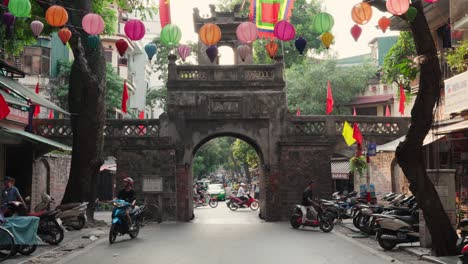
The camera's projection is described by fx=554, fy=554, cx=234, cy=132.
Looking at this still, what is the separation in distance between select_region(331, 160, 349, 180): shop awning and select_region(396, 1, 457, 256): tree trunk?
19.8 meters

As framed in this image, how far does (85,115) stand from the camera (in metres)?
17.2

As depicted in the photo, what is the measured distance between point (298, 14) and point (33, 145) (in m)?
31.4

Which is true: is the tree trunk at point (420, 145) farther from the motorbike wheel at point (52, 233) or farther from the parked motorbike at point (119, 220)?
the motorbike wheel at point (52, 233)

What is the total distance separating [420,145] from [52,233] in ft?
27.3

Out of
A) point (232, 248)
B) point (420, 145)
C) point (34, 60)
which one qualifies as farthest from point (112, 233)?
point (34, 60)

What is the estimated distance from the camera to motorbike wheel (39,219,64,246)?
1272 cm

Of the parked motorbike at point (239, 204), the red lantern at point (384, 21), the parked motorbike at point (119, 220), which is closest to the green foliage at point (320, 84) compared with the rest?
the parked motorbike at point (239, 204)

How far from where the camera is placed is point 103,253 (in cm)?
1155

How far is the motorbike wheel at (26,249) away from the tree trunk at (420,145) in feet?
25.2

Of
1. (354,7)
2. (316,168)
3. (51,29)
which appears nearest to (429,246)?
(354,7)

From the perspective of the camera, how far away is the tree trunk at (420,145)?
A: 10.5 metres

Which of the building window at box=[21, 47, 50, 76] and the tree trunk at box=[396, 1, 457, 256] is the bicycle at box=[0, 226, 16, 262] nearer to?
the tree trunk at box=[396, 1, 457, 256]

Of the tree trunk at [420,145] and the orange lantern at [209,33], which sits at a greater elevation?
the orange lantern at [209,33]

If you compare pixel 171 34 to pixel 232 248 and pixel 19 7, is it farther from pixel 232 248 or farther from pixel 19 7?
pixel 232 248
